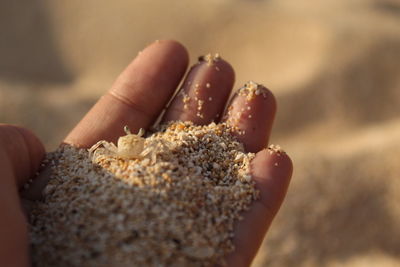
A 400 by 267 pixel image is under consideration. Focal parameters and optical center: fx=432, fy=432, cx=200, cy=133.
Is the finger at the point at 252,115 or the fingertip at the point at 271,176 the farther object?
the finger at the point at 252,115

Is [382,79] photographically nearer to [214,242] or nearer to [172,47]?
[172,47]

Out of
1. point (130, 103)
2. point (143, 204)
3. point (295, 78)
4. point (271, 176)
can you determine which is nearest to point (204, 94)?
point (130, 103)

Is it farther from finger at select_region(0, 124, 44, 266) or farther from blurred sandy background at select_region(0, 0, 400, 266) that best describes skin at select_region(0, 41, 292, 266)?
blurred sandy background at select_region(0, 0, 400, 266)

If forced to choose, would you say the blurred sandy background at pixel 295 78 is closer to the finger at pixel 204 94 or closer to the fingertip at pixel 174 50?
the finger at pixel 204 94

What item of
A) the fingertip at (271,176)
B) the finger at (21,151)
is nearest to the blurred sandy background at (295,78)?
the fingertip at (271,176)

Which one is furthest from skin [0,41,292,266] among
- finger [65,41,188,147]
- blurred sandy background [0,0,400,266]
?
blurred sandy background [0,0,400,266]
